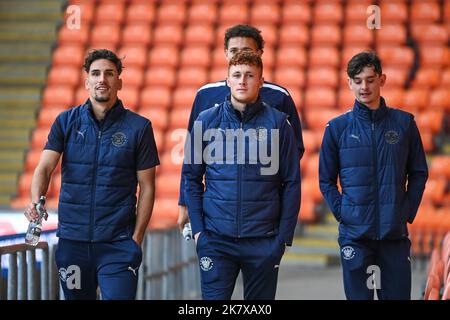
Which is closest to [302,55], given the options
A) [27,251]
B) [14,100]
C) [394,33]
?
[394,33]

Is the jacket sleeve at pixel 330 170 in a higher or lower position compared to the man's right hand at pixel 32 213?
higher

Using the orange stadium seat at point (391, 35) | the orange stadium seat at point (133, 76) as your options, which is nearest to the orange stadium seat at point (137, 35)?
the orange stadium seat at point (133, 76)

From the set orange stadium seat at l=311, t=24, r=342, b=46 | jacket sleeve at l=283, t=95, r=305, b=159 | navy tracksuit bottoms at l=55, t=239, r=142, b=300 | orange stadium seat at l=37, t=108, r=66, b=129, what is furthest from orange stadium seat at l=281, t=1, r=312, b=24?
navy tracksuit bottoms at l=55, t=239, r=142, b=300

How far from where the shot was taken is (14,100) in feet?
39.4

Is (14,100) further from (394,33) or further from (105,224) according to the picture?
(105,224)

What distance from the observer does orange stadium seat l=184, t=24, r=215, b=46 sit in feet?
38.1

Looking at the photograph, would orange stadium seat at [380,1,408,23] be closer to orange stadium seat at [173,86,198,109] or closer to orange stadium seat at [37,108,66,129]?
orange stadium seat at [173,86,198,109]

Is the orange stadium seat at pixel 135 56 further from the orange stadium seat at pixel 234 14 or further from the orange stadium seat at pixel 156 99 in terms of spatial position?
the orange stadium seat at pixel 234 14

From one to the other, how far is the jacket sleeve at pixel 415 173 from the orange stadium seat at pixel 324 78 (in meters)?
6.55

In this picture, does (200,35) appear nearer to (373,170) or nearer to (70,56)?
(70,56)

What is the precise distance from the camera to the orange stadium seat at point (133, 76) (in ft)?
37.0

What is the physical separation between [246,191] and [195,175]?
269 mm

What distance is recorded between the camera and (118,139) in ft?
13.1

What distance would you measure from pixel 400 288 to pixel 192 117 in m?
1.16
